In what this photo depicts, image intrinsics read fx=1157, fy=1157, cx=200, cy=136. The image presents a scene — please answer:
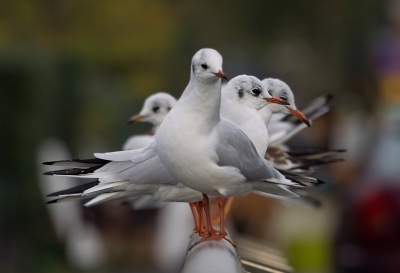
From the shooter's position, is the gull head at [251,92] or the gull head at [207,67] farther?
the gull head at [251,92]

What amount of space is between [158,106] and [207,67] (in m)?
1.77

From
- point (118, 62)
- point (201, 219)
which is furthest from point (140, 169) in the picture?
point (118, 62)

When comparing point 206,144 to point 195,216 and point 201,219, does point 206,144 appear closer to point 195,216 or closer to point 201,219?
point 201,219

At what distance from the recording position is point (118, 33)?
21.0m

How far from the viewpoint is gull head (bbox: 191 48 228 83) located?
4051 millimetres

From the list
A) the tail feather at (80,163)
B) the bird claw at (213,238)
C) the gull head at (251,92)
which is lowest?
the bird claw at (213,238)

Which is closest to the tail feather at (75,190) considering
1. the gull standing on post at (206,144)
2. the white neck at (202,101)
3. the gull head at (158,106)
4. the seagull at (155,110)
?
the gull standing on post at (206,144)

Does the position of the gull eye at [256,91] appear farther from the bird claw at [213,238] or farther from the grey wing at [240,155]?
the bird claw at [213,238]

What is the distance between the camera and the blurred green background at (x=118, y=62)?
14.1 meters

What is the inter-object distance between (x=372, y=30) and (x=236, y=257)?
66.7ft

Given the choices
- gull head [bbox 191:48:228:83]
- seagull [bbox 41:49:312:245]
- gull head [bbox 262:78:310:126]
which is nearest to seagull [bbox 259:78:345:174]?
gull head [bbox 262:78:310:126]

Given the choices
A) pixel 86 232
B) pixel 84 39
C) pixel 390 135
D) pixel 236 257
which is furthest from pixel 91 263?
pixel 236 257

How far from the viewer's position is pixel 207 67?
161 inches

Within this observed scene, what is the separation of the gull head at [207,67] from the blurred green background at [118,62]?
980cm
